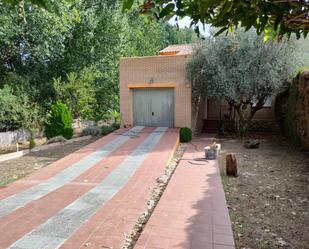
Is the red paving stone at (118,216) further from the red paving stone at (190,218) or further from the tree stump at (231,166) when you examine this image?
the tree stump at (231,166)

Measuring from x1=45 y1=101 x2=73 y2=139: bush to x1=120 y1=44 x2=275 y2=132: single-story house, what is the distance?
3.24 meters

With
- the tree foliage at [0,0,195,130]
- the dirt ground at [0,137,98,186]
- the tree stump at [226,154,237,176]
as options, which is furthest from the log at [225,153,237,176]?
the tree foliage at [0,0,195,130]

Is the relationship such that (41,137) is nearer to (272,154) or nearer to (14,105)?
(14,105)

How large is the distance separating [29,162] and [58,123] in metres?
4.54

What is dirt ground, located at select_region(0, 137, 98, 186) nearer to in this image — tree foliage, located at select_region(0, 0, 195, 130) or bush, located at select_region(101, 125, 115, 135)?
bush, located at select_region(101, 125, 115, 135)

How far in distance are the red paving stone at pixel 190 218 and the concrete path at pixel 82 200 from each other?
1.61ft

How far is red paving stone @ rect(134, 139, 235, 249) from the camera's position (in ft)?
15.6

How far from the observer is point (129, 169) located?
9594 mm

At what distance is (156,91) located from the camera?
1698 centimetres

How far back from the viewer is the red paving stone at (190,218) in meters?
4.75

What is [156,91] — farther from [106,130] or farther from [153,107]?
[106,130]

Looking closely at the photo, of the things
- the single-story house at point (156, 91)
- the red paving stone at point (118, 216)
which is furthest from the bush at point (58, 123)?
the red paving stone at point (118, 216)

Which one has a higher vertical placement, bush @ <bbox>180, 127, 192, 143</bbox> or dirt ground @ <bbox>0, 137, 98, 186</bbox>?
bush @ <bbox>180, 127, 192, 143</bbox>

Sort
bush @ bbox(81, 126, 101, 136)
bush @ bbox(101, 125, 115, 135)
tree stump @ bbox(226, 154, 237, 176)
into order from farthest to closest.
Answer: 1. bush @ bbox(101, 125, 115, 135)
2. bush @ bbox(81, 126, 101, 136)
3. tree stump @ bbox(226, 154, 237, 176)
